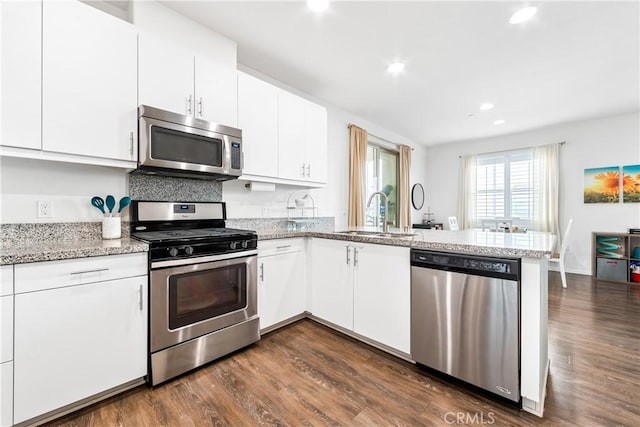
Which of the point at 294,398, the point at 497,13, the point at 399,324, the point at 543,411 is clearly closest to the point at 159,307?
the point at 294,398

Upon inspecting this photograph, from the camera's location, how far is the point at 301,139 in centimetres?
299

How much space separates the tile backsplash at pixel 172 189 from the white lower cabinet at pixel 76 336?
70 cm

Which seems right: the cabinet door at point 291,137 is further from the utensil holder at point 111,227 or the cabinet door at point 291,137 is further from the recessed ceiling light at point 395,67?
the utensil holder at point 111,227

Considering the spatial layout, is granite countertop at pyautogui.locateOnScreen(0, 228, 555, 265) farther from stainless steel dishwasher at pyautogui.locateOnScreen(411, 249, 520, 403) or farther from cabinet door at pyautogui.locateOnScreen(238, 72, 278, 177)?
cabinet door at pyautogui.locateOnScreen(238, 72, 278, 177)

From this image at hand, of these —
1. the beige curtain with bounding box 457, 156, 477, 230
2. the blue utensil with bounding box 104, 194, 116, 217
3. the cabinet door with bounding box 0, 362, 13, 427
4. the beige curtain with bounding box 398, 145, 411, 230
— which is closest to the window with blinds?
the beige curtain with bounding box 457, 156, 477, 230

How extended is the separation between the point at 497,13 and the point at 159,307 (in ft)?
10.7

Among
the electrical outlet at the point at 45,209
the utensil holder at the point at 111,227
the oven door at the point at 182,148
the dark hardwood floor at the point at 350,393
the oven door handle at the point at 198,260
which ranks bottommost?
the dark hardwood floor at the point at 350,393

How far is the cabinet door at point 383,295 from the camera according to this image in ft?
6.41

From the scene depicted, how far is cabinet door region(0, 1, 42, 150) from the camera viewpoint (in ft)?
4.68

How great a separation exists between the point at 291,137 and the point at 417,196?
4.43m

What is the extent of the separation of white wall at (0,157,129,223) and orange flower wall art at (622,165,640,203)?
22.7 ft

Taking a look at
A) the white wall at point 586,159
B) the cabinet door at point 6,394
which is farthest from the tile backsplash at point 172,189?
the white wall at point 586,159

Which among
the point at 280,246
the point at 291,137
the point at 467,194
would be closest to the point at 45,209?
the point at 280,246

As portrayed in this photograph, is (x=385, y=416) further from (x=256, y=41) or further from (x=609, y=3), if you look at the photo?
(x=609, y=3)
